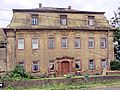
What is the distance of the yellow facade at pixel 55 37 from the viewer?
53250 millimetres

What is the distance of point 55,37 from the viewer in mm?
54812

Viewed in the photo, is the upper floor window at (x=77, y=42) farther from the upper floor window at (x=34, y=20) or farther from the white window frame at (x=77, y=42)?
the upper floor window at (x=34, y=20)

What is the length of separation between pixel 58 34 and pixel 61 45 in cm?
165

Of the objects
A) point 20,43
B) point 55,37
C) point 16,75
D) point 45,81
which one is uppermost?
point 55,37

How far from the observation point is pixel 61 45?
55000 millimetres

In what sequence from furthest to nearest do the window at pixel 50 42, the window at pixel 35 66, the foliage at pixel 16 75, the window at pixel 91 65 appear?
the window at pixel 91 65 < the window at pixel 50 42 < the window at pixel 35 66 < the foliage at pixel 16 75

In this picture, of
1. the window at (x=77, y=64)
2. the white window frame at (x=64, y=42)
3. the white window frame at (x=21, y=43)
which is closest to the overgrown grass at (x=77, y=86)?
the window at (x=77, y=64)

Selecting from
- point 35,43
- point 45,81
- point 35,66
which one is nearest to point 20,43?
point 35,43

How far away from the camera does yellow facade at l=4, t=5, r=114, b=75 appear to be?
175 feet

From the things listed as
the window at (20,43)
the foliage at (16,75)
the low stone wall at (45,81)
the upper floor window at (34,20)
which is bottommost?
the low stone wall at (45,81)

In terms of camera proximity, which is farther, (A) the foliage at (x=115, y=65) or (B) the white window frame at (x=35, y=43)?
(A) the foliage at (x=115, y=65)

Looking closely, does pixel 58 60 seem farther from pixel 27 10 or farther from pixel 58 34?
pixel 27 10

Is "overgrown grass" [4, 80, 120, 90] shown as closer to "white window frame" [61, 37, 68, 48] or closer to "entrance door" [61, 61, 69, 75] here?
"entrance door" [61, 61, 69, 75]

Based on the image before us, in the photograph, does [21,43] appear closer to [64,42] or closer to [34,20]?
[34,20]
